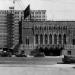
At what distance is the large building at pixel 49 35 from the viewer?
81.9 metres

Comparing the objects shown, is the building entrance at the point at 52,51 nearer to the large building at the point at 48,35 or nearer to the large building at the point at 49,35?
the large building at the point at 48,35

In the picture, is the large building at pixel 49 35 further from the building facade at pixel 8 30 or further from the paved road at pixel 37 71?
the paved road at pixel 37 71

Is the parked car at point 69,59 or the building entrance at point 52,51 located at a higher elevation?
the parked car at point 69,59

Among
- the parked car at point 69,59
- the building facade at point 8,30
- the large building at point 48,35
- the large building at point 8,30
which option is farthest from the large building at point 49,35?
the building facade at point 8,30

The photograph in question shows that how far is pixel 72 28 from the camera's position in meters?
81.4

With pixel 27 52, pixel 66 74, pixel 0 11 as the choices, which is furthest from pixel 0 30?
pixel 66 74

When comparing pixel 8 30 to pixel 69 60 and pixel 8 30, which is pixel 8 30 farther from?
pixel 69 60

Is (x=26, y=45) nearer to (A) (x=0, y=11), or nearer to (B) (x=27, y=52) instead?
(B) (x=27, y=52)

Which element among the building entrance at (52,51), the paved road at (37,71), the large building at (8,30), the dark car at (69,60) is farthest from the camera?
the large building at (8,30)

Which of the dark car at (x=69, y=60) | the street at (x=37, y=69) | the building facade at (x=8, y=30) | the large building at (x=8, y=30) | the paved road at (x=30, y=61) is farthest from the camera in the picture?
the building facade at (x=8, y=30)

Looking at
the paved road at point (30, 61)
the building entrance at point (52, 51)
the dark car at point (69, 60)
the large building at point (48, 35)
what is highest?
the large building at point (48, 35)

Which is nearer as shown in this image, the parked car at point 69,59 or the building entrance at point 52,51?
the parked car at point 69,59

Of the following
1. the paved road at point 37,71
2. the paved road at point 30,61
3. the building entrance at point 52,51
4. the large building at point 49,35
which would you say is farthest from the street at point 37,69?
the building entrance at point 52,51

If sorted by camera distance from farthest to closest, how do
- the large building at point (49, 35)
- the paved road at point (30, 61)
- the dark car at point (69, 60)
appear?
the large building at point (49, 35) < the dark car at point (69, 60) < the paved road at point (30, 61)
